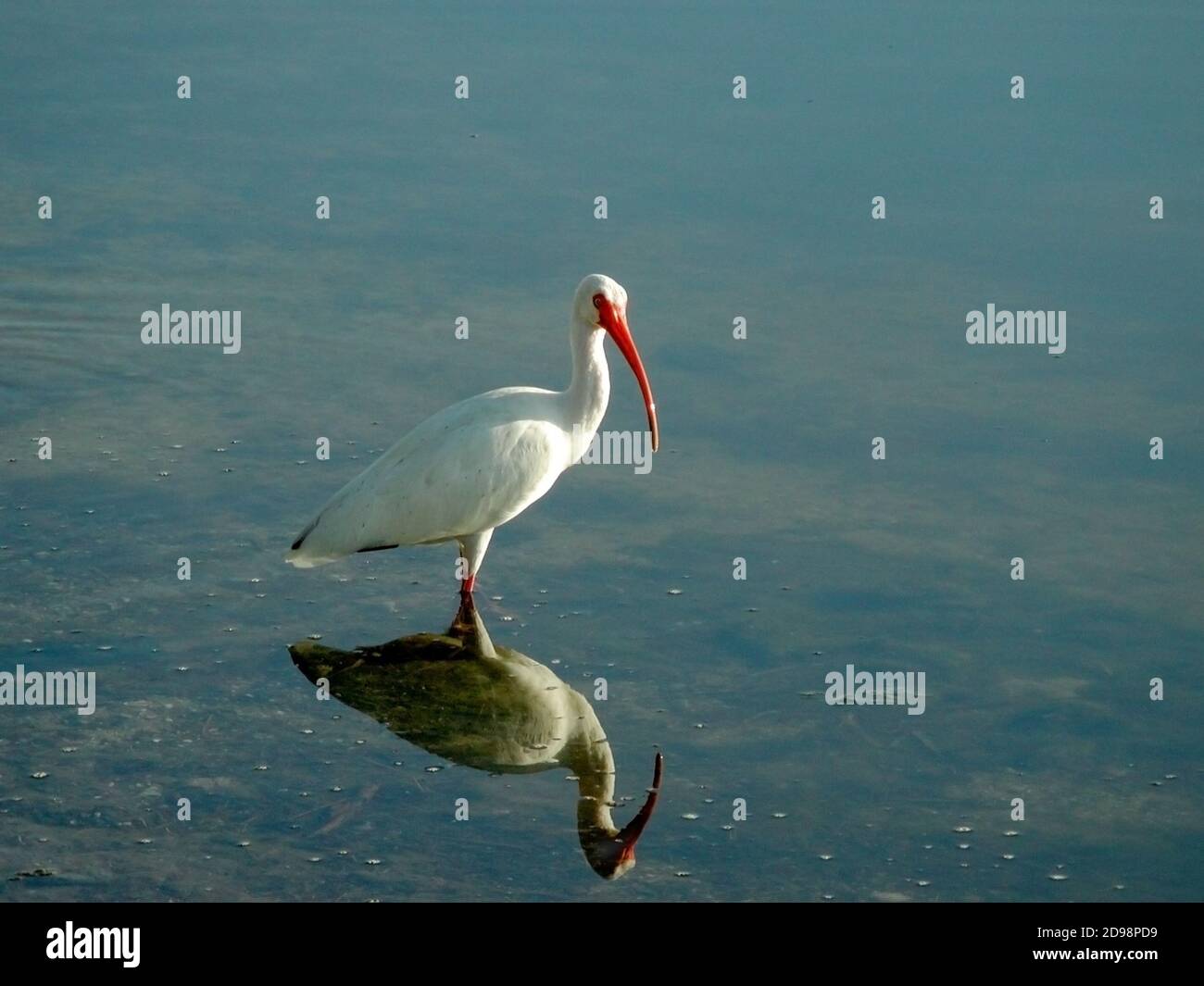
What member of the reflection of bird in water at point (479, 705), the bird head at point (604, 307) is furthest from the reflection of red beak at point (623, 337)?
the reflection of bird in water at point (479, 705)

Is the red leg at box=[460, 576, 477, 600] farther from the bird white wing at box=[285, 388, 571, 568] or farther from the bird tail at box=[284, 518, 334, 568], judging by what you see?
the bird tail at box=[284, 518, 334, 568]

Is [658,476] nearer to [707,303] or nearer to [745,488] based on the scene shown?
[745,488]

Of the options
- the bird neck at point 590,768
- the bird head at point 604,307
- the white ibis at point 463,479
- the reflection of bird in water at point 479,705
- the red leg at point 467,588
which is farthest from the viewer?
the bird head at point 604,307

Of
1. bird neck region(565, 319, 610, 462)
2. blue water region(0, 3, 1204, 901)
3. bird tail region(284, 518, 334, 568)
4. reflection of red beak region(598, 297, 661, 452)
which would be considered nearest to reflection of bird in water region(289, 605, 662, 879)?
blue water region(0, 3, 1204, 901)

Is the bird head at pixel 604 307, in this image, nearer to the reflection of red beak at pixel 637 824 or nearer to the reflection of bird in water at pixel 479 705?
the reflection of bird in water at pixel 479 705

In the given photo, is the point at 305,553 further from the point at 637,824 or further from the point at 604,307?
the point at 637,824

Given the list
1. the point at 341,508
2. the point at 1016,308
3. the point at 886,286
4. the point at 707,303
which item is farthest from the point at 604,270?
the point at 341,508

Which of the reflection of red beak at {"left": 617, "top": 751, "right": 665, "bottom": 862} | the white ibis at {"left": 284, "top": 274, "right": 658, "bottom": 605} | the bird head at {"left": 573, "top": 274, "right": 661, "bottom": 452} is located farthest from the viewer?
the bird head at {"left": 573, "top": 274, "right": 661, "bottom": 452}

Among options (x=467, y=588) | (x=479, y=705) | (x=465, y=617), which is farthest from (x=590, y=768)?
(x=467, y=588)

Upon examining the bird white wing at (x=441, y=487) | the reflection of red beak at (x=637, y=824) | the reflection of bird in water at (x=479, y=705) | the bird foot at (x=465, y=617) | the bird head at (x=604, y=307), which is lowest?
the reflection of red beak at (x=637, y=824)
